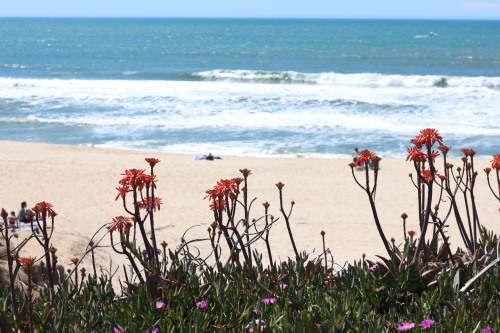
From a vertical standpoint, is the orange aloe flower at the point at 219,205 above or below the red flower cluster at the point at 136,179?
below

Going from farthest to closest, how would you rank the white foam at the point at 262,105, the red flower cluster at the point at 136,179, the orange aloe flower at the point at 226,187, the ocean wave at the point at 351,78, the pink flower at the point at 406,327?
the ocean wave at the point at 351,78 → the white foam at the point at 262,105 → the orange aloe flower at the point at 226,187 → the red flower cluster at the point at 136,179 → the pink flower at the point at 406,327

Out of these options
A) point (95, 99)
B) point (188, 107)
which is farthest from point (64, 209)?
point (95, 99)

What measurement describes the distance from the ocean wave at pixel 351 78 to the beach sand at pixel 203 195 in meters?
22.2

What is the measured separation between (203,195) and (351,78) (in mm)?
28907

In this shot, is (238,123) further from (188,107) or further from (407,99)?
(407,99)

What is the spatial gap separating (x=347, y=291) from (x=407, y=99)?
97.8ft

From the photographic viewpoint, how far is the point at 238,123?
2467 cm

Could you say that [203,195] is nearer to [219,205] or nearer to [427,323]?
[219,205]

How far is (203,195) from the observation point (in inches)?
574

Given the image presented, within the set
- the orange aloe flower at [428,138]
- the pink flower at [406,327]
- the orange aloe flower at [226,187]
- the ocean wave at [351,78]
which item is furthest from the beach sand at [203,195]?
the ocean wave at [351,78]

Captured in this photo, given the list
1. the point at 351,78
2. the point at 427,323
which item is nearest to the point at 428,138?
the point at 427,323

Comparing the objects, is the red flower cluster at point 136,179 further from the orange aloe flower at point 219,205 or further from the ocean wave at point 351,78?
the ocean wave at point 351,78

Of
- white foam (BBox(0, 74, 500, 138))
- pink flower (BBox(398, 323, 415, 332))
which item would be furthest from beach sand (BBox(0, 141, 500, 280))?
pink flower (BBox(398, 323, 415, 332))

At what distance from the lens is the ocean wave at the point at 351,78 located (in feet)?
127
